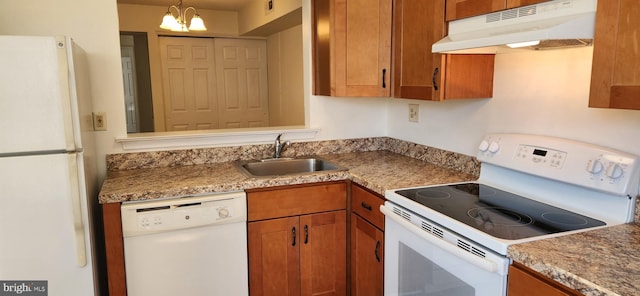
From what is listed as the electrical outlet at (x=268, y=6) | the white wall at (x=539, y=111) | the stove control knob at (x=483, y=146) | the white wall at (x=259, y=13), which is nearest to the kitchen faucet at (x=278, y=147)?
the white wall at (x=539, y=111)

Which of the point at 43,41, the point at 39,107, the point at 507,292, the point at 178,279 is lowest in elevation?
the point at 178,279

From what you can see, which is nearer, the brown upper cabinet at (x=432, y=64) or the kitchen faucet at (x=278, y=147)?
the brown upper cabinet at (x=432, y=64)

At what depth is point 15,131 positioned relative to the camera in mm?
1590

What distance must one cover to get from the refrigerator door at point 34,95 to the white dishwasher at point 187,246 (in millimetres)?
415

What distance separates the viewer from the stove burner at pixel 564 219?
1.46m

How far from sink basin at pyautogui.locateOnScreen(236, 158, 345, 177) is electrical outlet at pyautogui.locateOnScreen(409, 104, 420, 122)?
0.60 meters

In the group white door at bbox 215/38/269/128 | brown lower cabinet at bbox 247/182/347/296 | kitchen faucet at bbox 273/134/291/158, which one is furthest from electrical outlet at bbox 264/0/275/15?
brown lower cabinet at bbox 247/182/347/296

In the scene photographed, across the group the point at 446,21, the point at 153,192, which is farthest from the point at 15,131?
the point at 446,21

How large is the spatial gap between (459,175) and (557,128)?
21.9 inches

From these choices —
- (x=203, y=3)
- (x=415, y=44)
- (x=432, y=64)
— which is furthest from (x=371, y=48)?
(x=203, y=3)

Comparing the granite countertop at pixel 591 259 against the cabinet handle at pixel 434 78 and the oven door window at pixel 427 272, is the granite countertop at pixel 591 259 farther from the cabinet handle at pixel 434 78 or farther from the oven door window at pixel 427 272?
the cabinet handle at pixel 434 78

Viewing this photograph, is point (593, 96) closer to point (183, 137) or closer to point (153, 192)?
point (153, 192)

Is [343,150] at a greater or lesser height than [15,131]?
lesser

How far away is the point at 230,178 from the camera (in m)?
2.09
